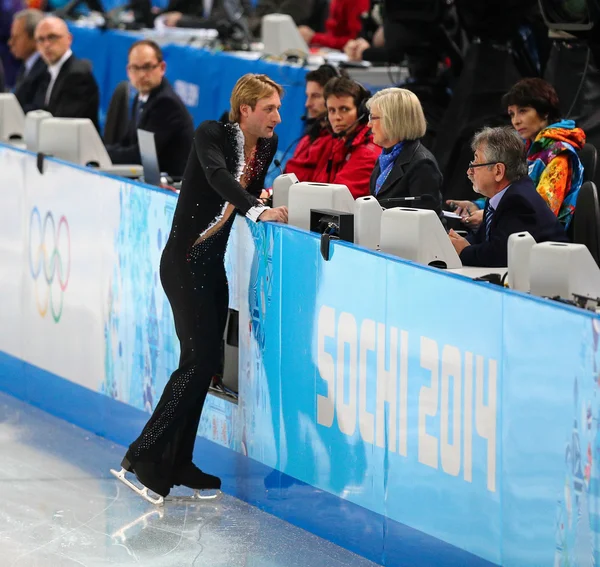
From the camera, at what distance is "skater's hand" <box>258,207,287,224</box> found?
18.8 feet

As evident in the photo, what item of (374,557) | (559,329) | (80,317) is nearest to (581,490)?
(559,329)

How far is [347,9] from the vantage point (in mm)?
12148

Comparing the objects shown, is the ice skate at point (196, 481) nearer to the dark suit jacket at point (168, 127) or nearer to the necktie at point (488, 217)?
the necktie at point (488, 217)

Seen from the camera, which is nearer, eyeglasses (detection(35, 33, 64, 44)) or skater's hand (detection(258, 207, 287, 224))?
skater's hand (detection(258, 207, 287, 224))

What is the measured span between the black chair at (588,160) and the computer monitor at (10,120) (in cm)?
341

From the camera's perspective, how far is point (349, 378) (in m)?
5.38

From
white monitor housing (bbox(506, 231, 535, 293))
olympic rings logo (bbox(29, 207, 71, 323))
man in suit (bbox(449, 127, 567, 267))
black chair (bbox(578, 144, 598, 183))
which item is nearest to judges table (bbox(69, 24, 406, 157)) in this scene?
olympic rings logo (bbox(29, 207, 71, 323))

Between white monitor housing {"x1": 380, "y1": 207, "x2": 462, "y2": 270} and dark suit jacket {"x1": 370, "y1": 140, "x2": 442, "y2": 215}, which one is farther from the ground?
dark suit jacket {"x1": 370, "y1": 140, "x2": 442, "y2": 215}

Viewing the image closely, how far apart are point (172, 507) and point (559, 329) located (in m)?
2.21

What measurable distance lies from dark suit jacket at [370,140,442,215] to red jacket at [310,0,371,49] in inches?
247

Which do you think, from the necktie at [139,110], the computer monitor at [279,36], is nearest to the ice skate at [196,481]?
the necktie at [139,110]

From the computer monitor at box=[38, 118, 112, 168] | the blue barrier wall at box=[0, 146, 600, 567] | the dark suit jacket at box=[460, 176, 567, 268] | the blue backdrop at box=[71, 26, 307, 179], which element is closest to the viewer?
the blue barrier wall at box=[0, 146, 600, 567]

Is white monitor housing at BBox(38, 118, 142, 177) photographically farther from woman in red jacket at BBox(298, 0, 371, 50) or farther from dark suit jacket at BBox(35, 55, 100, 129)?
woman in red jacket at BBox(298, 0, 371, 50)

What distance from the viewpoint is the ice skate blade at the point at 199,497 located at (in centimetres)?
615
